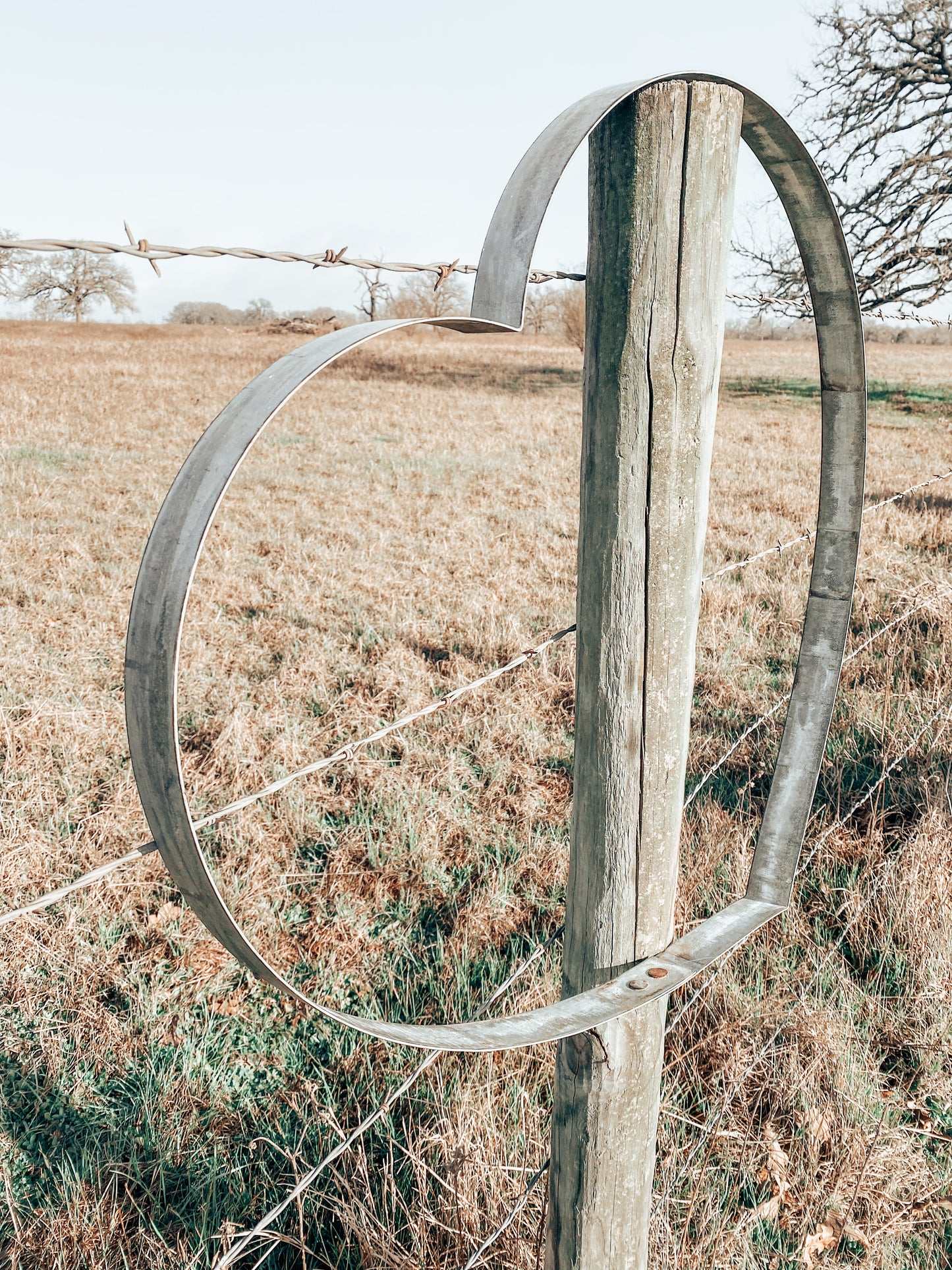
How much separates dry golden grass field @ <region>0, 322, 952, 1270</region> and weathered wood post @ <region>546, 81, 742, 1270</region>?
18.0 inches

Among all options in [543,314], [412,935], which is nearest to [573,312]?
[543,314]

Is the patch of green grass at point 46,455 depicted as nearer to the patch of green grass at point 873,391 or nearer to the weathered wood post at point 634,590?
the weathered wood post at point 634,590

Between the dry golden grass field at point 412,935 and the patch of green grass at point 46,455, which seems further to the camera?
the patch of green grass at point 46,455

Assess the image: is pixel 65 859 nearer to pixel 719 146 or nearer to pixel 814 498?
pixel 719 146

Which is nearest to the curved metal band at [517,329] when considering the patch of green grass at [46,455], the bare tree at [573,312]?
the patch of green grass at [46,455]

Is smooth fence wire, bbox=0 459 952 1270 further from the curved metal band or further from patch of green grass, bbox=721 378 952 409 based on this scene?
patch of green grass, bbox=721 378 952 409

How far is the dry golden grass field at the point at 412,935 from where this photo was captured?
1614 mm

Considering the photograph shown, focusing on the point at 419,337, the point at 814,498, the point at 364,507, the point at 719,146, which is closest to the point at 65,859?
the point at 719,146

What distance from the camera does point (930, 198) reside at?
1262cm

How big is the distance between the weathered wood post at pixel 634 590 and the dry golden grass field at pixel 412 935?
1.50 feet

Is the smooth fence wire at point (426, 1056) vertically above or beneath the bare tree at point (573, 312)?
beneath

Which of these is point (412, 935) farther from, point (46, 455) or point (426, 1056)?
point (46, 455)

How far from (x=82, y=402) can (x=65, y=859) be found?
1258 centimetres

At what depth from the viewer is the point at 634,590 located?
1.04 meters
